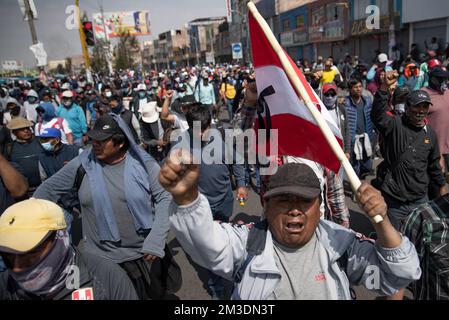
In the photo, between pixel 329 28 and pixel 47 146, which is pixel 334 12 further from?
pixel 47 146

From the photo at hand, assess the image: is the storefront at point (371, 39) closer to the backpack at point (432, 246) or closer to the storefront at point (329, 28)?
the storefront at point (329, 28)

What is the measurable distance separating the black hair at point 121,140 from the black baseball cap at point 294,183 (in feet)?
4.65

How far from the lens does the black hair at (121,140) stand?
2.69 meters

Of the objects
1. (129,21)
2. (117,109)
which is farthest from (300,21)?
(129,21)

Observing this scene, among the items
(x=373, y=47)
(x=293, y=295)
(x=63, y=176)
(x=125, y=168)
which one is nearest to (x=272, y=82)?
(x=293, y=295)

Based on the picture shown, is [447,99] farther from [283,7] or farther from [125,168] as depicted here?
[283,7]

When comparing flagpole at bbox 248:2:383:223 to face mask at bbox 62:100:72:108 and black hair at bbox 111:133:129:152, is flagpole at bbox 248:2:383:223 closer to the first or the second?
black hair at bbox 111:133:129:152

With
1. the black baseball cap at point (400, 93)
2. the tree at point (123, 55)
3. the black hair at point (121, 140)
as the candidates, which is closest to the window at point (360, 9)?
the black baseball cap at point (400, 93)

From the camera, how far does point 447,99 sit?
453 centimetres

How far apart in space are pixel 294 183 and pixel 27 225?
1201mm

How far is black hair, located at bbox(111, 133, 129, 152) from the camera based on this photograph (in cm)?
269

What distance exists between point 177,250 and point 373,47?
2584 cm

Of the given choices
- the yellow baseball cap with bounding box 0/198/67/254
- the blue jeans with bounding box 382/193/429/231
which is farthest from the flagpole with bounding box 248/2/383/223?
the blue jeans with bounding box 382/193/429/231

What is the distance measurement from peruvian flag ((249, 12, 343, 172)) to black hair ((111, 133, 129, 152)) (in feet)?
3.62
